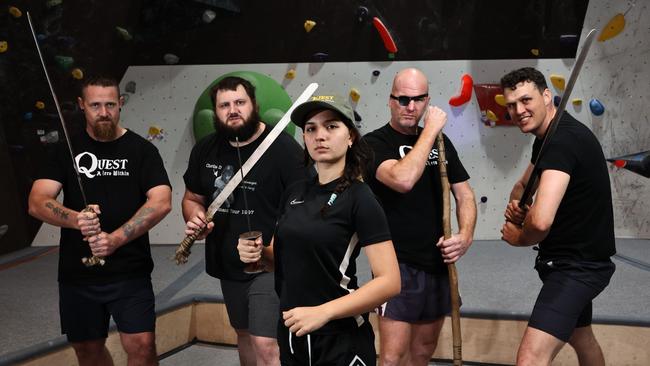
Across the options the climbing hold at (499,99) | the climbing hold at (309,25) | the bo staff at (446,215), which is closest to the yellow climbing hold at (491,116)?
the climbing hold at (499,99)

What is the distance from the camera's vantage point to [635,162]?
594cm

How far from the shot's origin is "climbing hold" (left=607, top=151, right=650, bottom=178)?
591 centimetres

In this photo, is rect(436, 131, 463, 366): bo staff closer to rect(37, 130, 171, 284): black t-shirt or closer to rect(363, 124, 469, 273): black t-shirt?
rect(363, 124, 469, 273): black t-shirt

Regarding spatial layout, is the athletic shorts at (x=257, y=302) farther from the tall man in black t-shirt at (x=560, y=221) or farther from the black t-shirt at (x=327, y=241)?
the tall man in black t-shirt at (x=560, y=221)

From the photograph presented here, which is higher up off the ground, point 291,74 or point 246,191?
point 291,74

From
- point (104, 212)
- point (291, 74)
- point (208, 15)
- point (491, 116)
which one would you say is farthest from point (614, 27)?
point (104, 212)

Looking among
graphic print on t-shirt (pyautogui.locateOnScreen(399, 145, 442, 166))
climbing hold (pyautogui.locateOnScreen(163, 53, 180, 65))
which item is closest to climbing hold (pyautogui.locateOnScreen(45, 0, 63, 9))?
climbing hold (pyautogui.locateOnScreen(163, 53, 180, 65))

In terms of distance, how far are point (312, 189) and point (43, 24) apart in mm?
4895

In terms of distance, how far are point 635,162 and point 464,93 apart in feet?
5.54

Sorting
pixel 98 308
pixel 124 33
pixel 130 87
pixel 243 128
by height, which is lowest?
pixel 98 308

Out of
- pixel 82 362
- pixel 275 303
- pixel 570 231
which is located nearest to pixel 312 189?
pixel 275 303

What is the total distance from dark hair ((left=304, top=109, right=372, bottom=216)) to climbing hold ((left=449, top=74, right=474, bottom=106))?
157 inches

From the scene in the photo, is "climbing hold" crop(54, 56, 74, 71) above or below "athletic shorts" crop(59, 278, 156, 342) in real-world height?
above

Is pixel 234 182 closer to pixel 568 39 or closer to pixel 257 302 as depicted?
pixel 257 302
